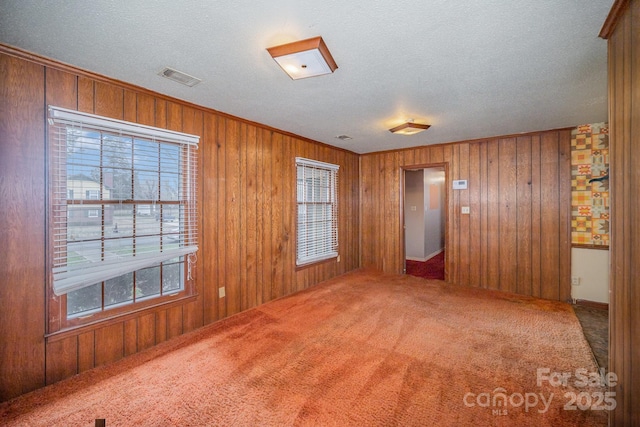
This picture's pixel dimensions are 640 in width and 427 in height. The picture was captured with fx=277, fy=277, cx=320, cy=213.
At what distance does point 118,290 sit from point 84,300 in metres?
0.24

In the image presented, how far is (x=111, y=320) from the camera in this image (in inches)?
92.7

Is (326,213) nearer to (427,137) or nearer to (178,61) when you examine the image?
(427,137)

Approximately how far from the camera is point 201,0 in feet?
4.75

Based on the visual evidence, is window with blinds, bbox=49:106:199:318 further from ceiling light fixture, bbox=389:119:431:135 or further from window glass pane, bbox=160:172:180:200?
ceiling light fixture, bbox=389:119:431:135

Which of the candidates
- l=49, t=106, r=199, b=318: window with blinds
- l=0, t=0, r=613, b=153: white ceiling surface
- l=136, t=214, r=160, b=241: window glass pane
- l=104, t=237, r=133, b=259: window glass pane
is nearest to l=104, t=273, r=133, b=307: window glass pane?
l=49, t=106, r=199, b=318: window with blinds

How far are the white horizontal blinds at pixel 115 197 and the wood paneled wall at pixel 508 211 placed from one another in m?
3.86

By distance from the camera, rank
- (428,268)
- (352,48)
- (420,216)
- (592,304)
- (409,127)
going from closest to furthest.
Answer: (352,48), (409,127), (592,304), (428,268), (420,216)

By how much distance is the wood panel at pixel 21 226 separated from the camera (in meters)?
1.89

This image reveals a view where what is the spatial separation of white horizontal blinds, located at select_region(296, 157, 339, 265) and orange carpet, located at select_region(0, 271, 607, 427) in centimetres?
137

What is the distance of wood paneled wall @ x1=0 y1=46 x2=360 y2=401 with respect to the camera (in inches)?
75.6

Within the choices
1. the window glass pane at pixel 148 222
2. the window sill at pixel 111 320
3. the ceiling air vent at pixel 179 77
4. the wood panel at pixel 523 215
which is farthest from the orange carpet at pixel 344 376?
the ceiling air vent at pixel 179 77

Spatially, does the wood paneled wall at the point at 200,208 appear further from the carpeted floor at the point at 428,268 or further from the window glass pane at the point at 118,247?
the carpeted floor at the point at 428,268

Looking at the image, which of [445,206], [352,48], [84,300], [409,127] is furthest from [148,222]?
[445,206]

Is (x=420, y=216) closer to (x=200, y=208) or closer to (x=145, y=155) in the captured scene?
(x=200, y=208)
